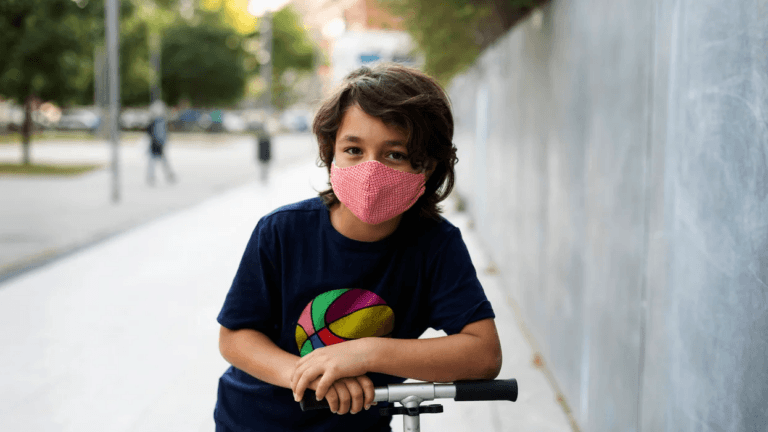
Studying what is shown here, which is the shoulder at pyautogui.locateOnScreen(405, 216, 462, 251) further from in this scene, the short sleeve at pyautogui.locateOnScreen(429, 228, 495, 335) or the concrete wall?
the concrete wall

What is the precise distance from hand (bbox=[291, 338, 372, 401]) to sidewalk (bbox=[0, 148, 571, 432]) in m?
2.85

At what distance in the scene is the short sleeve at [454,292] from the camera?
1954 millimetres

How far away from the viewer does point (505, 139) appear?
7.90 meters

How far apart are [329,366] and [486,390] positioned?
1.07 feet

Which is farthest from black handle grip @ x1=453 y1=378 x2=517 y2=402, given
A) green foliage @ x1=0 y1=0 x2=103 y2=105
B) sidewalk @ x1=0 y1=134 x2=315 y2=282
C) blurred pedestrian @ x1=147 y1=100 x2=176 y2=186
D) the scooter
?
green foliage @ x1=0 y1=0 x2=103 y2=105

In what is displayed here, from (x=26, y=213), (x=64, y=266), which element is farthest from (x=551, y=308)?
(x=26, y=213)

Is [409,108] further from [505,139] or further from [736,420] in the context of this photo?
[505,139]

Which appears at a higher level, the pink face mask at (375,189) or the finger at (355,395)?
the pink face mask at (375,189)

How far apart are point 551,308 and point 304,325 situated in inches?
133

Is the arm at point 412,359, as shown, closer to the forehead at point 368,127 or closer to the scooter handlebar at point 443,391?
the scooter handlebar at point 443,391

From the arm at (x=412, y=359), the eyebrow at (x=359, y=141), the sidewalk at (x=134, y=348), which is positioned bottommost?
the sidewalk at (x=134, y=348)

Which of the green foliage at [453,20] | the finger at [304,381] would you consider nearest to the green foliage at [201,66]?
the green foliage at [453,20]

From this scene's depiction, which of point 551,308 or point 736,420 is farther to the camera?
point 551,308

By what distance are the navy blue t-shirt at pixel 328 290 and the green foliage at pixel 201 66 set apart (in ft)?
191
